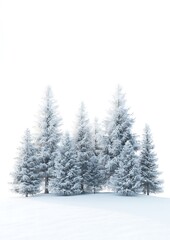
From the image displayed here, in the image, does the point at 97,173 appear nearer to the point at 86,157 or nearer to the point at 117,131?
the point at 86,157

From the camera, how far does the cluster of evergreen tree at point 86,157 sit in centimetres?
2997

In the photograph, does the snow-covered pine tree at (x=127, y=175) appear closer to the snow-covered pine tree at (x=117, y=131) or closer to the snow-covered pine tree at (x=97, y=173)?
the snow-covered pine tree at (x=117, y=131)

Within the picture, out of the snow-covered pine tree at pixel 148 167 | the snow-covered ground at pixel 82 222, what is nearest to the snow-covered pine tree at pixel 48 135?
the snow-covered pine tree at pixel 148 167

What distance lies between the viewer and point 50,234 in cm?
1409

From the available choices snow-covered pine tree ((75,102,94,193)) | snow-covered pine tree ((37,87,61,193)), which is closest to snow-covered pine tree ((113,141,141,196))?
snow-covered pine tree ((75,102,94,193))

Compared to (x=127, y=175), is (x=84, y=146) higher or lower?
higher

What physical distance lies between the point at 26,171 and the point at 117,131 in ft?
32.2

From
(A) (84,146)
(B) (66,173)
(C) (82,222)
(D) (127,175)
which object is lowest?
(C) (82,222)

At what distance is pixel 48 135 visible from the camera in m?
33.6

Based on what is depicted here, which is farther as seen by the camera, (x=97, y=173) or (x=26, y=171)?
(x=97, y=173)

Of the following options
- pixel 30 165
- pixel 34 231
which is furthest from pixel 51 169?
pixel 34 231

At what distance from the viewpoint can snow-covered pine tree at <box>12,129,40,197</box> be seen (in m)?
29.3

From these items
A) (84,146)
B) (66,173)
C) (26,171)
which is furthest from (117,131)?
(26,171)

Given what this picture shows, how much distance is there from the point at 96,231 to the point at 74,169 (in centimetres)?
1562
